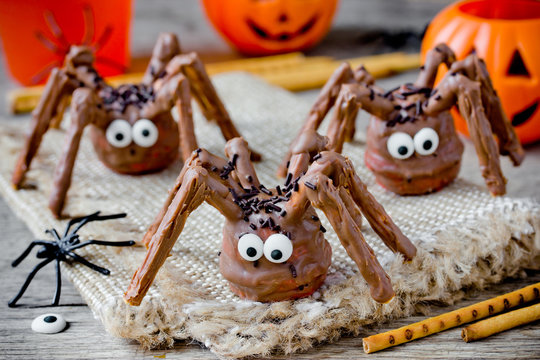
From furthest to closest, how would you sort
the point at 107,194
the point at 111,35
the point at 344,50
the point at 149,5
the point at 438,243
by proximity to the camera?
1. the point at 149,5
2. the point at 344,50
3. the point at 111,35
4. the point at 107,194
5. the point at 438,243

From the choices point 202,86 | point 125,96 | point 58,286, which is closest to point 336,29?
point 202,86

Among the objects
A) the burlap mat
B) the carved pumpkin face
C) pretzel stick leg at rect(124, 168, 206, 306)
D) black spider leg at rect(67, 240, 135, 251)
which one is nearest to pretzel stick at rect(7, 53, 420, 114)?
the carved pumpkin face

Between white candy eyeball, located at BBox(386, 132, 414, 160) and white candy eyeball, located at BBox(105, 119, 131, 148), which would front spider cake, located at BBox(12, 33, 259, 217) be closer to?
white candy eyeball, located at BBox(105, 119, 131, 148)

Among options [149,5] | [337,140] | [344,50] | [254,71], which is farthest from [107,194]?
[149,5]

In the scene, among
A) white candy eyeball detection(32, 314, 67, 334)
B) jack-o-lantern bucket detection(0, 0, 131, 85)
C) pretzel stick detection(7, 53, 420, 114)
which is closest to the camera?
white candy eyeball detection(32, 314, 67, 334)

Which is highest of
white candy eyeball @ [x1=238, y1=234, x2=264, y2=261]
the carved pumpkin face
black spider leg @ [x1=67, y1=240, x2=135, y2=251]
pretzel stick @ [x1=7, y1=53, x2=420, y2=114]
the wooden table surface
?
the carved pumpkin face

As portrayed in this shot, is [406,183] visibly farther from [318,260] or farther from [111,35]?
[111,35]

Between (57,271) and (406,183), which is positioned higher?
(406,183)

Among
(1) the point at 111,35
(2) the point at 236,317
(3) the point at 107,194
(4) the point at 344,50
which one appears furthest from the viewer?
(4) the point at 344,50
